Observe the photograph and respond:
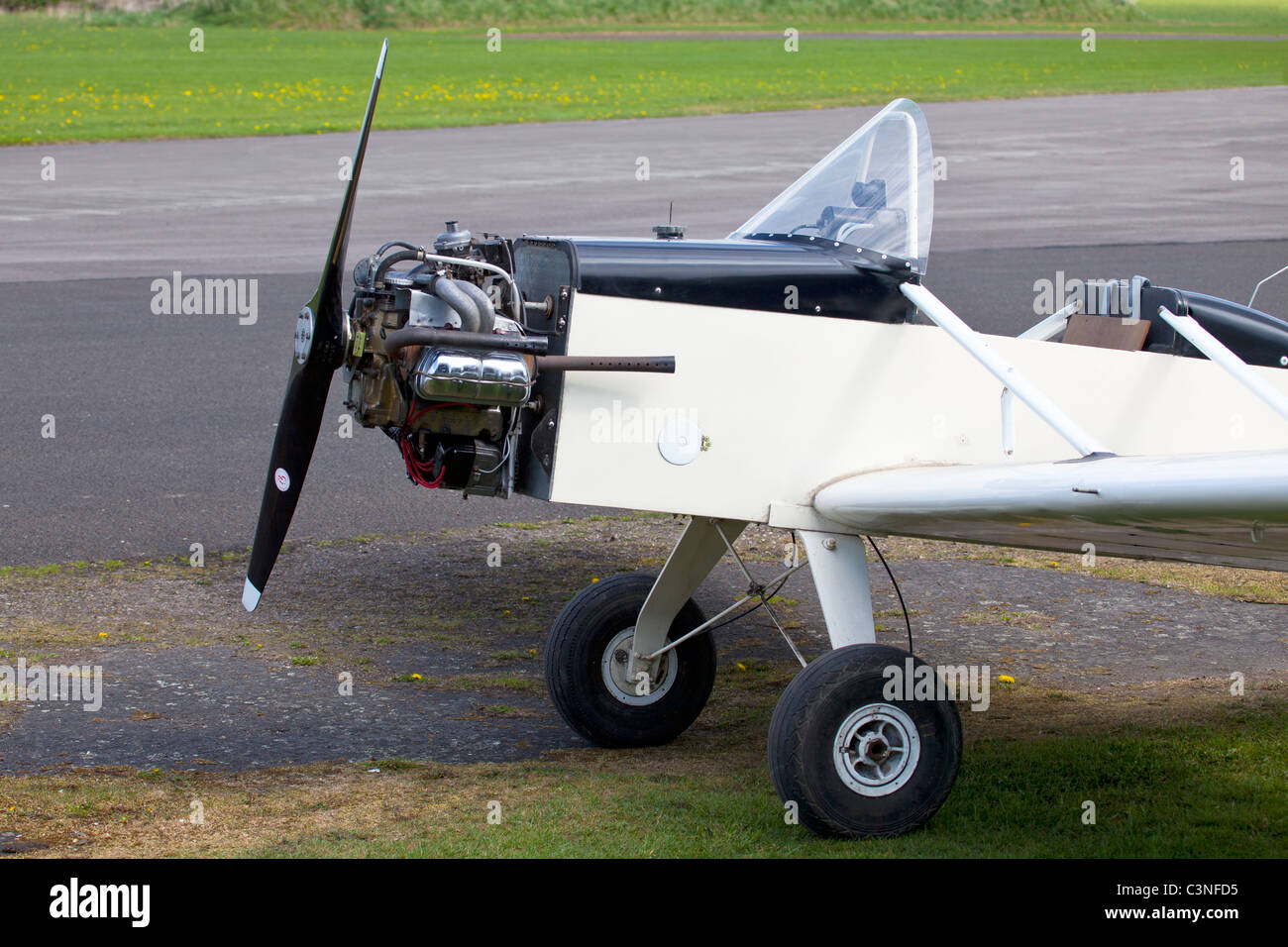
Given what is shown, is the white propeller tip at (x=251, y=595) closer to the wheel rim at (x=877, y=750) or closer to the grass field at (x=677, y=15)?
the wheel rim at (x=877, y=750)

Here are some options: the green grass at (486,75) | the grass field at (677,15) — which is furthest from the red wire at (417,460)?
the grass field at (677,15)

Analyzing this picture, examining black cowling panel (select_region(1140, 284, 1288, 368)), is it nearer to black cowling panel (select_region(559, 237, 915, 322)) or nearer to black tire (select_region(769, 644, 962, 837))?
black cowling panel (select_region(559, 237, 915, 322))

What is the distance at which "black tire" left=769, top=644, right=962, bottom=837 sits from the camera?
4668 millimetres

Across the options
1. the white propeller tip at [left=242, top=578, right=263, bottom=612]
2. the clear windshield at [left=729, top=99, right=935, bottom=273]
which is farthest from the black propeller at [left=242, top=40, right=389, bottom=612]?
the clear windshield at [left=729, top=99, right=935, bottom=273]

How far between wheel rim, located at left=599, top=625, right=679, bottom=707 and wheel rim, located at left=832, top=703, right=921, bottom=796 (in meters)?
1.18

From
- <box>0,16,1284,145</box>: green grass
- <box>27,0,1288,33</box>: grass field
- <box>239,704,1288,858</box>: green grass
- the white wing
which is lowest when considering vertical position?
<box>239,704,1288,858</box>: green grass

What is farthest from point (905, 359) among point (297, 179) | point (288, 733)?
point (297, 179)

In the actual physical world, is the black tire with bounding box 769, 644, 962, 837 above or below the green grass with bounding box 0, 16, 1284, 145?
below

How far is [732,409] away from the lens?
4.87 m

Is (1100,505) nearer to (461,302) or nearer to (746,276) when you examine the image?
(746,276)

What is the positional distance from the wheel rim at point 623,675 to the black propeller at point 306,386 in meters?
1.30

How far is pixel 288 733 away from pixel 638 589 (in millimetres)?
1411

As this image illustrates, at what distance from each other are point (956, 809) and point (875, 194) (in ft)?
6.89

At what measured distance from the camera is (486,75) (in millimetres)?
36312
